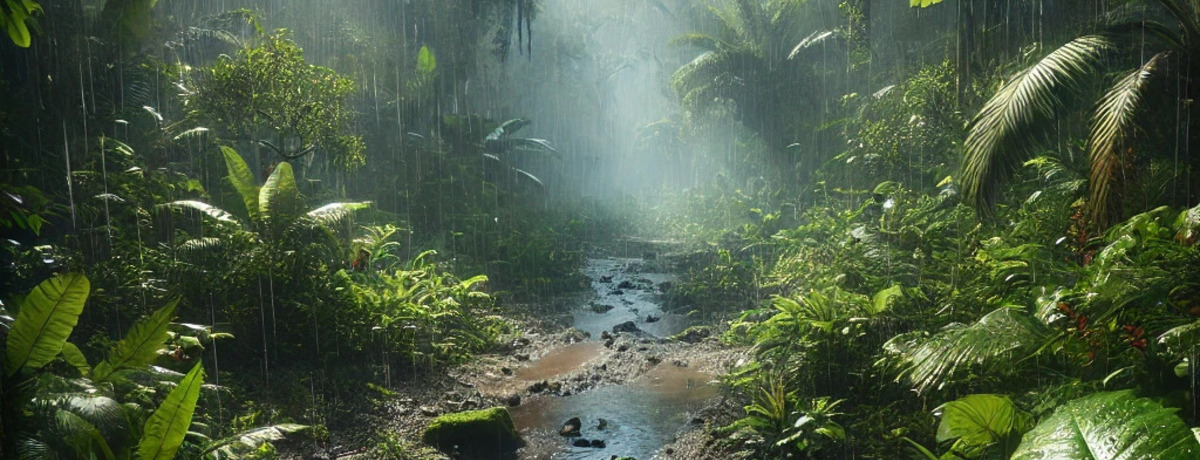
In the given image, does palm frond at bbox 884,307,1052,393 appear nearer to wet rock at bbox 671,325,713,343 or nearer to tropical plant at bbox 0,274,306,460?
tropical plant at bbox 0,274,306,460

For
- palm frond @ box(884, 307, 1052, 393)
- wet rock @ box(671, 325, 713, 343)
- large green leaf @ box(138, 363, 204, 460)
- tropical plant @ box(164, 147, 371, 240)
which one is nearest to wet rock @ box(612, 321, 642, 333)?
wet rock @ box(671, 325, 713, 343)

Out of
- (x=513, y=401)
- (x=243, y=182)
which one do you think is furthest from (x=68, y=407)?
(x=243, y=182)

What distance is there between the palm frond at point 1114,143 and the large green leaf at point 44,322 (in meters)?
6.14

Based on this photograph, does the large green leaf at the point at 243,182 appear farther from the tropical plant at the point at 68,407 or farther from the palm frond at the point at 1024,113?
the palm frond at the point at 1024,113

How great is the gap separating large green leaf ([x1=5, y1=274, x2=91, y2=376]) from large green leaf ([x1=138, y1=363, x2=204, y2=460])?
0.72 m

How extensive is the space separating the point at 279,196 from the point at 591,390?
12.4ft

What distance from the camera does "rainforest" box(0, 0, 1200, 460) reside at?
12.8 ft

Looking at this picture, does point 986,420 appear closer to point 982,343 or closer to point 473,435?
point 982,343

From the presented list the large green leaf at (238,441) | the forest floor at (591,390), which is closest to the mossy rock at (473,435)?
the forest floor at (591,390)

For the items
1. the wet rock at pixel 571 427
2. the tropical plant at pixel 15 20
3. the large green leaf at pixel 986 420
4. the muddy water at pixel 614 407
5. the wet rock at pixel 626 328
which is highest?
the tropical plant at pixel 15 20

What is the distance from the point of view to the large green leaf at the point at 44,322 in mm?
3910

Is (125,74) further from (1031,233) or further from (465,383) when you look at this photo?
(1031,233)

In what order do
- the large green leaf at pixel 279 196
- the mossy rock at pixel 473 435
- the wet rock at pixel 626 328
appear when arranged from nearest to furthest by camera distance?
the mossy rock at pixel 473 435 → the large green leaf at pixel 279 196 → the wet rock at pixel 626 328

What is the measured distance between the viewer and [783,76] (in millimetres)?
21844
